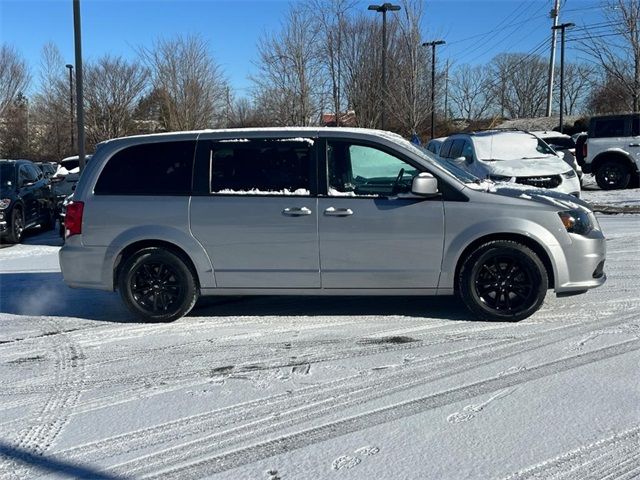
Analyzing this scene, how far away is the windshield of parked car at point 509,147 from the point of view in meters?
13.7

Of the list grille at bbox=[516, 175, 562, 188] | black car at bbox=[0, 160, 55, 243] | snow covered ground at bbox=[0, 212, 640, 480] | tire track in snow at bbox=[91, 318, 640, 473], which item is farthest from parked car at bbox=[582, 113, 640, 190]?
tire track in snow at bbox=[91, 318, 640, 473]

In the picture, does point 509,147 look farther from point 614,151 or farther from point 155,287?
point 155,287

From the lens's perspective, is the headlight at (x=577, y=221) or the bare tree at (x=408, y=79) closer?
the headlight at (x=577, y=221)

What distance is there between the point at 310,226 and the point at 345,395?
6.47 ft

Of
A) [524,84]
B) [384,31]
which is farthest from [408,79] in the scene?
[524,84]

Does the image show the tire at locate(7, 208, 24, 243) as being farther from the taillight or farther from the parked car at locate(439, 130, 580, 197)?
the parked car at locate(439, 130, 580, 197)

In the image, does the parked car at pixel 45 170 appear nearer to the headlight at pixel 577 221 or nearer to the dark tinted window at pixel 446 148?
the dark tinted window at pixel 446 148

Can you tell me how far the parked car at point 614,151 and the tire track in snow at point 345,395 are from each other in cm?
1519

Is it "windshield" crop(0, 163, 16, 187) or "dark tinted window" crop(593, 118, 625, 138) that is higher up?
"dark tinted window" crop(593, 118, 625, 138)

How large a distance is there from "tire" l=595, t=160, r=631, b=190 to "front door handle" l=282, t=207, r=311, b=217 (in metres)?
15.6

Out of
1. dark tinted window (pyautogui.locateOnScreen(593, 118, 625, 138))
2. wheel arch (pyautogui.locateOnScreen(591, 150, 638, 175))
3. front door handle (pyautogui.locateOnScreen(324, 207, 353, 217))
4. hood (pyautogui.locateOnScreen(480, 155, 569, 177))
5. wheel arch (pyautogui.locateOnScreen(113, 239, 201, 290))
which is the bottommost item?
wheel arch (pyautogui.locateOnScreen(113, 239, 201, 290))

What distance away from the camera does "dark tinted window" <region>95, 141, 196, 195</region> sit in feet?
20.9

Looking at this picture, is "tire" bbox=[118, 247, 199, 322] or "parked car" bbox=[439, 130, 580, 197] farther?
"parked car" bbox=[439, 130, 580, 197]

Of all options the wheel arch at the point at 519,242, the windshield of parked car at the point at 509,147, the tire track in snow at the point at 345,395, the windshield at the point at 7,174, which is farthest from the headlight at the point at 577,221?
the windshield at the point at 7,174
